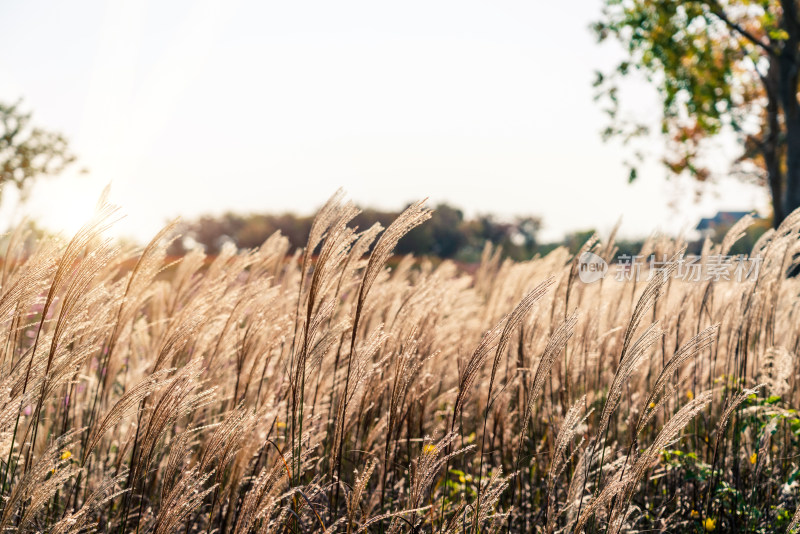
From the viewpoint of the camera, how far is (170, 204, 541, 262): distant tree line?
17719 millimetres

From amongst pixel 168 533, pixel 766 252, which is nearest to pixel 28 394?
pixel 168 533

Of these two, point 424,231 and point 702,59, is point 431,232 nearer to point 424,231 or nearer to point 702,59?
point 424,231

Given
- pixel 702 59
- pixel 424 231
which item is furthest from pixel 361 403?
pixel 424 231

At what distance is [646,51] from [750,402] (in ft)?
27.6

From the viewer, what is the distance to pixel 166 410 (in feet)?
4.47

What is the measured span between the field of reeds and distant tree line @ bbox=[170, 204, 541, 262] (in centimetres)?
1402

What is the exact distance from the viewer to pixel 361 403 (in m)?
2.14

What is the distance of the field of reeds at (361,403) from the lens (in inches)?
55.8

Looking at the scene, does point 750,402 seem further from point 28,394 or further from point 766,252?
point 28,394

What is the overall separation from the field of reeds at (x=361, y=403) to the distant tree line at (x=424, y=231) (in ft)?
46.0

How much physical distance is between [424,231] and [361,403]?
16.9m

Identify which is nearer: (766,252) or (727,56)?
(766,252)

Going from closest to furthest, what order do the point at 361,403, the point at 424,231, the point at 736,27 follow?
the point at 361,403 → the point at 736,27 → the point at 424,231

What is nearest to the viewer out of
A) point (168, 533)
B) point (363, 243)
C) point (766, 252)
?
point (168, 533)
